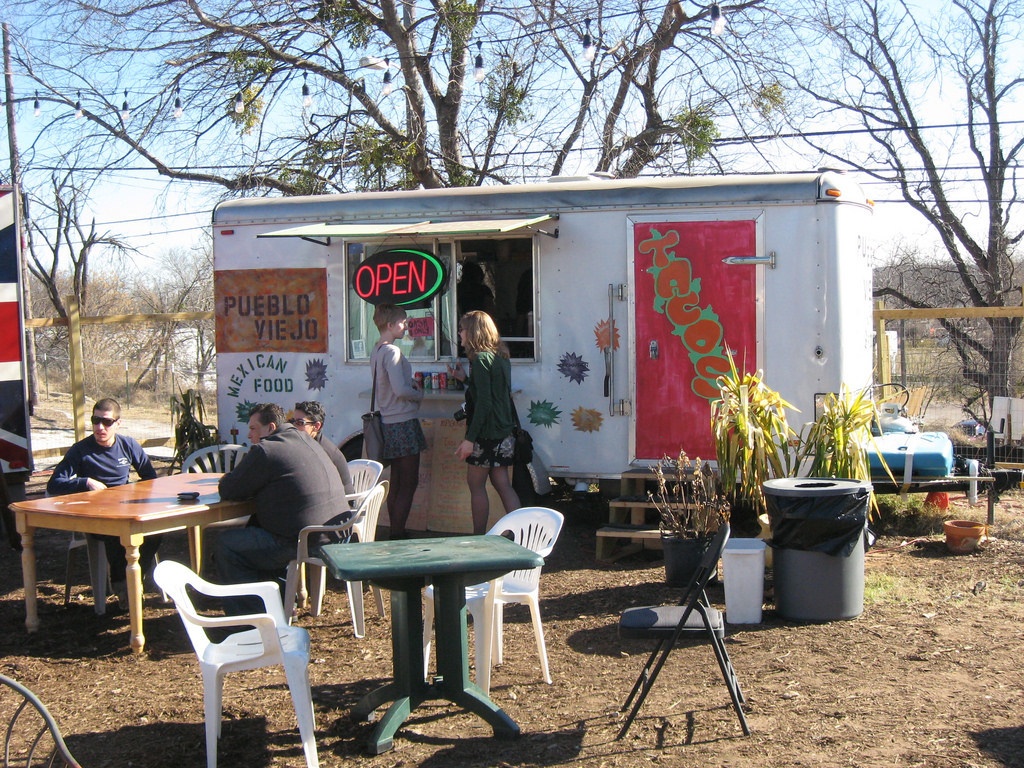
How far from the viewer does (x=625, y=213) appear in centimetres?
731

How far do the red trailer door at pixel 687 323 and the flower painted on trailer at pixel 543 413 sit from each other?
0.60 meters

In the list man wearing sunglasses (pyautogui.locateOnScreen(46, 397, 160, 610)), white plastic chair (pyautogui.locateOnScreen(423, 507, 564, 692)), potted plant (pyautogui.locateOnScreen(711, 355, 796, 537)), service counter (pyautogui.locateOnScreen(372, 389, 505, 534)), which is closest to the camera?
white plastic chair (pyautogui.locateOnScreen(423, 507, 564, 692))

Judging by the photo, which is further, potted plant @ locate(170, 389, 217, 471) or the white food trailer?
potted plant @ locate(170, 389, 217, 471)

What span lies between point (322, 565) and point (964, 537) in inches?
175

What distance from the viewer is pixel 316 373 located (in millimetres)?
8008

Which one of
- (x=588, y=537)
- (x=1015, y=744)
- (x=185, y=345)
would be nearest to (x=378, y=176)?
(x=588, y=537)

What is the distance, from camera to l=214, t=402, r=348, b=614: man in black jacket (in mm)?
5270

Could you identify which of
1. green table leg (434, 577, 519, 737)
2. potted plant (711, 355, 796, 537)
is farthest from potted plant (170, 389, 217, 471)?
green table leg (434, 577, 519, 737)

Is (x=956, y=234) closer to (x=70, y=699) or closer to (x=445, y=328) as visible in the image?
(x=445, y=328)

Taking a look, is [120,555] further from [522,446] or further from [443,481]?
[522,446]

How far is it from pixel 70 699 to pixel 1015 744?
403cm

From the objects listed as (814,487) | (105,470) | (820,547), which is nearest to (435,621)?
(820,547)

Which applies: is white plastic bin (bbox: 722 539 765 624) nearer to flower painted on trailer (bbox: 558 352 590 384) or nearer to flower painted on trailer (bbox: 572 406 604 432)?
flower painted on trailer (bbox: 572 406 604 432)

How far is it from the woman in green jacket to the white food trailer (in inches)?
19.8
